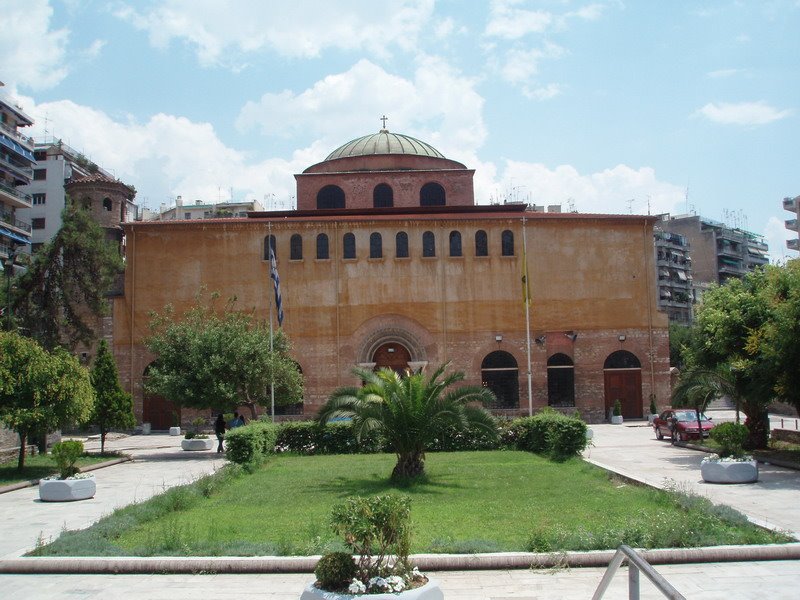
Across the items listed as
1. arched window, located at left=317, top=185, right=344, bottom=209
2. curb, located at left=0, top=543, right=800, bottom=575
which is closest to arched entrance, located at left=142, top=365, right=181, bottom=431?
arched window, located at left=317, top=185, right=344, bottom=209

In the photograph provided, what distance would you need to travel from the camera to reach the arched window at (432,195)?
4284 cm

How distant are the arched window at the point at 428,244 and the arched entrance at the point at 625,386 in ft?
32.4

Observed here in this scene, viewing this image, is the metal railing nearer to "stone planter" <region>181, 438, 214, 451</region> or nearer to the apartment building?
"stone planter" <region>181, 438, 214, 451</region>

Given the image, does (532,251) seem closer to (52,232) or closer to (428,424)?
(428,424)

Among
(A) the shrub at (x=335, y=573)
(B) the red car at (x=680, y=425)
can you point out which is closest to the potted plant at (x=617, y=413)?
(B) the red car at (x=680, y=425)

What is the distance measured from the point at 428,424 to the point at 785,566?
8700 millimetres

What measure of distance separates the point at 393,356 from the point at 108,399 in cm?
1538

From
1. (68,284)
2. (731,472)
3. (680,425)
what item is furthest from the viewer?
(68,284)

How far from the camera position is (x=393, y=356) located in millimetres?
37000

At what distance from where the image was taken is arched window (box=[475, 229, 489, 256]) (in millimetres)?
37625

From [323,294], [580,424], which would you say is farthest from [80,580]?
[323,294]

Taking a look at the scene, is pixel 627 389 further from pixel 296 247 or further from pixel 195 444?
pixel 195 444

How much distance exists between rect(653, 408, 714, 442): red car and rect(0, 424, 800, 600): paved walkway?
7808 millimetres

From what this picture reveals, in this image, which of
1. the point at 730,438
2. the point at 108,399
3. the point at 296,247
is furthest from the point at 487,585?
the point at 296,247
